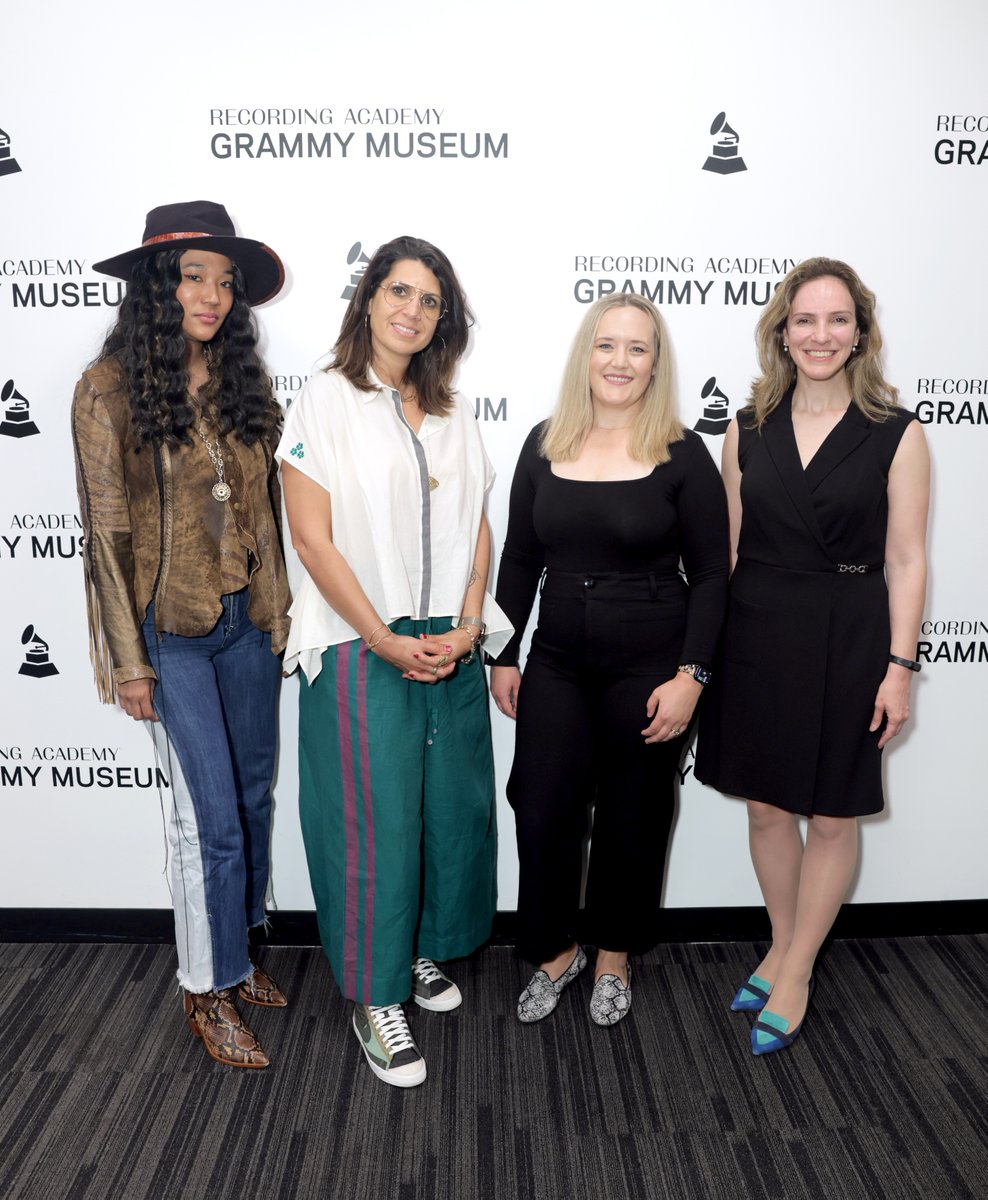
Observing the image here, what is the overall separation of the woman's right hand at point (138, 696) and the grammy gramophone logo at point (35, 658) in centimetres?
61

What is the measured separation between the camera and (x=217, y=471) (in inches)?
83.9

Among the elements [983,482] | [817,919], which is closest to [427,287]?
[983,482]

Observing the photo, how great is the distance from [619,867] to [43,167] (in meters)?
2.22

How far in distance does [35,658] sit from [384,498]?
1213 millimetres

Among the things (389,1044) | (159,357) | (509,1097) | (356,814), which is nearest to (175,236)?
(159,357)

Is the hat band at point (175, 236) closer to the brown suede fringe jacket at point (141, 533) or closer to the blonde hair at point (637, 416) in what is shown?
the brown suede fringe jacket at point (141, 533)

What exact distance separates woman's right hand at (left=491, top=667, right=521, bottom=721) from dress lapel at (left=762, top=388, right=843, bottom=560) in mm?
804

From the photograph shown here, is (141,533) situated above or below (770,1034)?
above

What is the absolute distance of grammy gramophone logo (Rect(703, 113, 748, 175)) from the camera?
7.59 ft

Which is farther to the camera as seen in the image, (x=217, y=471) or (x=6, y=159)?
(x=6, y=159)

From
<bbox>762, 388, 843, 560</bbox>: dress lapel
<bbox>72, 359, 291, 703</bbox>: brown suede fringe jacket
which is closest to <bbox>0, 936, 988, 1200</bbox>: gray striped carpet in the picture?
<bbox>72, 359, 291, 703</bbox>: brown suede fringe jacket

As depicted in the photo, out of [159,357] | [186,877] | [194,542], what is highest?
[159,357]

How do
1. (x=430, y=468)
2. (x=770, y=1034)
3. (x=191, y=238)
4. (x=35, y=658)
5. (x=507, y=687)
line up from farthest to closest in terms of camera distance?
(x=35, y=658) < (x=507, y=687) < (x=770, y=1034) < (x=430, y=468) < (x=191, y=238)

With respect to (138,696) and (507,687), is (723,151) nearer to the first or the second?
(507,687)
